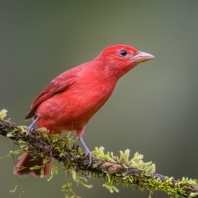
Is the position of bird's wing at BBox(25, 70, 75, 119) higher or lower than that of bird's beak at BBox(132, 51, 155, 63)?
lower

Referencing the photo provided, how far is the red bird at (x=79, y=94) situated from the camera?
407cm

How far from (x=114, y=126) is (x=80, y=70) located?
6.20 ft

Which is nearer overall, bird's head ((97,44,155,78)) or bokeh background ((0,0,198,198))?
bird's head ((97,44,155,78))

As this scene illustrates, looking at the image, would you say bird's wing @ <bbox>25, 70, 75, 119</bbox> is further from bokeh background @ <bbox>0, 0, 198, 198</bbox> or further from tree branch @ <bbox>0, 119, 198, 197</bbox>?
bokeh background @ <bbox>0, 0, 198, 198</bbox>

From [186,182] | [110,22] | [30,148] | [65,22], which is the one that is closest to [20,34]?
[65,22]

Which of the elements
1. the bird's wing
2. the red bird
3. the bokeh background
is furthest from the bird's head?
the bokeh background

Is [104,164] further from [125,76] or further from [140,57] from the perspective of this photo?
[125,76]

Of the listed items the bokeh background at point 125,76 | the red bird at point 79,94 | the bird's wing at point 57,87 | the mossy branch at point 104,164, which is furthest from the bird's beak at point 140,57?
the bokeh background at point 125,76

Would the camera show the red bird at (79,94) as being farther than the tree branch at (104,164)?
Yes

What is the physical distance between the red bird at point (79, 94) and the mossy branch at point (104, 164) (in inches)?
13.3

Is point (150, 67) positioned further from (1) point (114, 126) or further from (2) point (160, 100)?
(1) point (114, 126)

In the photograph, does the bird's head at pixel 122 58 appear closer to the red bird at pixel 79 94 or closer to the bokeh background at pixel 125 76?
the red bird at pixel 79 94

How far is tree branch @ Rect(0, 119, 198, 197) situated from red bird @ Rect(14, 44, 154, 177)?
0.34 metres

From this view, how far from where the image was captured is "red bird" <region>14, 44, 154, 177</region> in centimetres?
407
